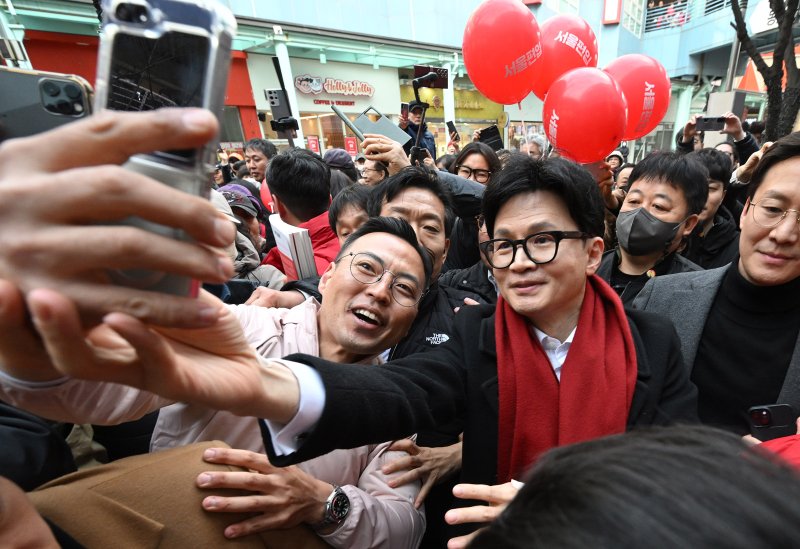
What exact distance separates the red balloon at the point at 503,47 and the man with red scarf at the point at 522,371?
2.56 meters

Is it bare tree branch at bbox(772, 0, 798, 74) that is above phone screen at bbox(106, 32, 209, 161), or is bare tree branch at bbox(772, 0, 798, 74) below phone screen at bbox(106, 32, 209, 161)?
above

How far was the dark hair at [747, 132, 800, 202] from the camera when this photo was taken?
1.33m

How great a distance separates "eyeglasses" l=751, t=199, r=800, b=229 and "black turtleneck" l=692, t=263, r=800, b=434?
25cm

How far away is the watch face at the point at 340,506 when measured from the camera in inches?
42.6

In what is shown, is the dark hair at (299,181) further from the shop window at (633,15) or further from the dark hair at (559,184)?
the shop window at (633,15)

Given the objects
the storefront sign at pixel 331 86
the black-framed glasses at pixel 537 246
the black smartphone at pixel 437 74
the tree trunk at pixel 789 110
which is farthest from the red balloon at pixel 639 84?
the storefront sign at pixel 331 86

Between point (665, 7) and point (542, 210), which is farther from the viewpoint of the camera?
point (665, 7)

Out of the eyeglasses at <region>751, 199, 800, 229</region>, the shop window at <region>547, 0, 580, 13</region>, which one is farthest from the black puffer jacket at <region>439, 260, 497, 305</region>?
the shop window at <region>547, 0, 580, 13</region>

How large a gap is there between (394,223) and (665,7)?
25060mm

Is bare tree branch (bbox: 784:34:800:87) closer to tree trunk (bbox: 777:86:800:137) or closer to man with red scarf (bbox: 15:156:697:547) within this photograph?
tree trunk (bbox: 777:86:800:137)

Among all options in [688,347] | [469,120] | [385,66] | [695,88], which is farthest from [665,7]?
[688,347]

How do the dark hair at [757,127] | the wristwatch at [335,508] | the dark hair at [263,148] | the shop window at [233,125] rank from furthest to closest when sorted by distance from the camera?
the shop window at [233,125]
the dark hair at [757,127]
the dark hair at [263,148]
the wristwatch at [335,508]

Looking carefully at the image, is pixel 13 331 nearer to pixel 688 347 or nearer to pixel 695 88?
pixel 688 347

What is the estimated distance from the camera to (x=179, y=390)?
1.92 feet
